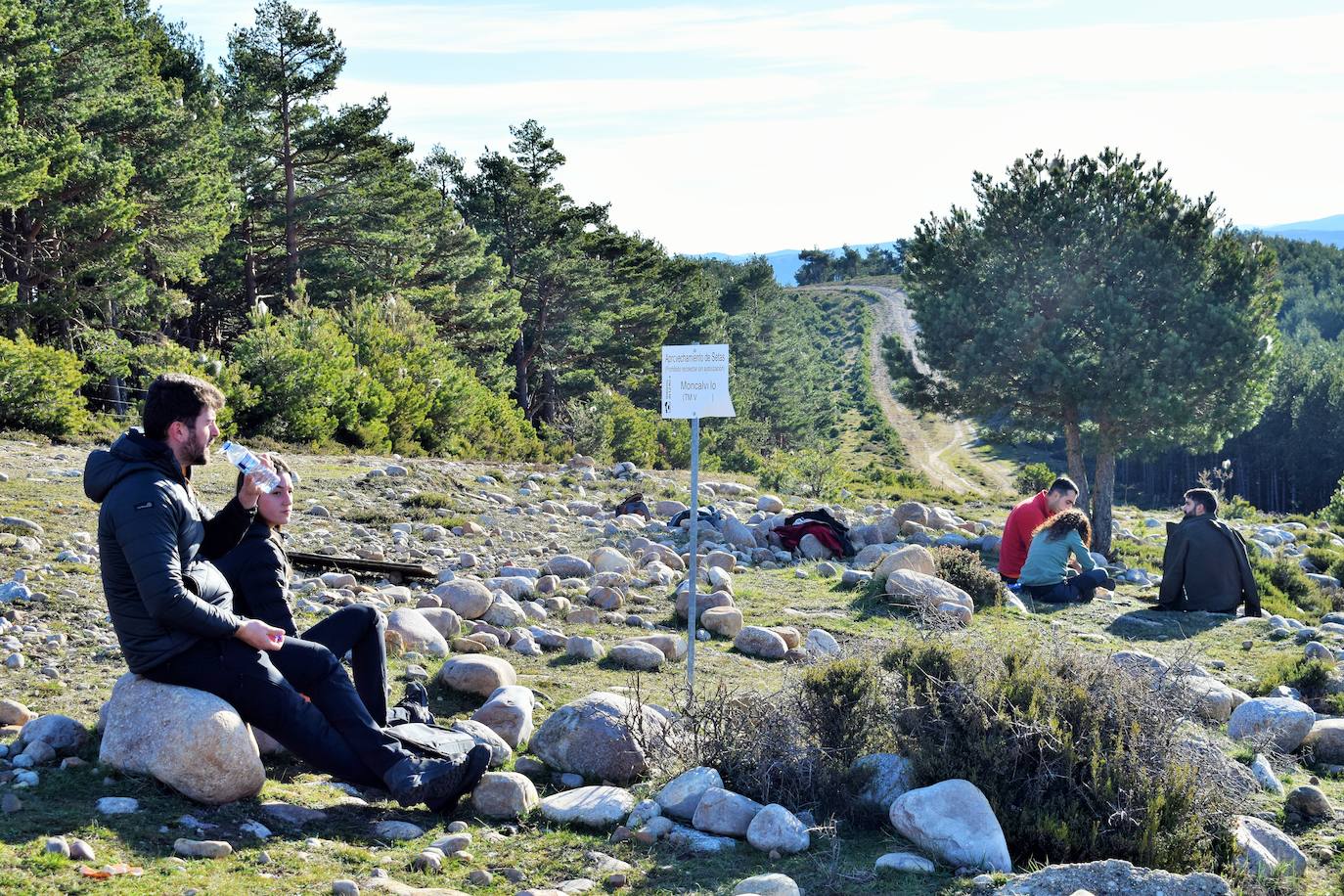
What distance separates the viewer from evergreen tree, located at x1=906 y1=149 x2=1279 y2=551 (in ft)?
71.9

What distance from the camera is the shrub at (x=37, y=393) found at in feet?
53.7

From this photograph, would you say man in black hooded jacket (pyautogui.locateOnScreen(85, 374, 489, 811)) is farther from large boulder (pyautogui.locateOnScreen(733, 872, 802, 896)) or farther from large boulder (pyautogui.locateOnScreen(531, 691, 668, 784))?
large boulder (pyautogui.locateOnScreen(733, 872, 802, 896))

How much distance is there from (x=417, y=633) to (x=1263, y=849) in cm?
520

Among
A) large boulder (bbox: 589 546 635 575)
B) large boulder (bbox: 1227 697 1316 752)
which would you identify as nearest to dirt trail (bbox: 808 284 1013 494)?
large boulder (bbox: 589 546 635 575)

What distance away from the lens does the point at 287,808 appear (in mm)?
4965

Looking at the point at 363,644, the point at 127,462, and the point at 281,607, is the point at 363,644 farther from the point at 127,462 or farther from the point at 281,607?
the point at 127,462

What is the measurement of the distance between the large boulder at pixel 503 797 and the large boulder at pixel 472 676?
162 cm

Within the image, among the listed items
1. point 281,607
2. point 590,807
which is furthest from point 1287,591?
point 281,607

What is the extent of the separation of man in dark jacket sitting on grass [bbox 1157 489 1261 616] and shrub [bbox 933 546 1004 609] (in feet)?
6.09

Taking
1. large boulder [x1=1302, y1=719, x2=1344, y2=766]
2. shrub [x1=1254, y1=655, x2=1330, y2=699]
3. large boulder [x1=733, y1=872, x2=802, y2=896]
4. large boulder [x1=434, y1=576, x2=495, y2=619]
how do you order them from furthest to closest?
large boulder [x1=434, y1=576, x2=495, y2=619], shrub [x1=1254, y1=655, x2=1330, y2=699], large boulder [x1=1302, y1=719, x2=1344, y2=766], large boulder [x1=733, y1=872, x2=802, y2=896]

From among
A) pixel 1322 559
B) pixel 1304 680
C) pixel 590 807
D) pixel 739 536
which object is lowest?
pixel 1322 559

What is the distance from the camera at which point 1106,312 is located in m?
22.2

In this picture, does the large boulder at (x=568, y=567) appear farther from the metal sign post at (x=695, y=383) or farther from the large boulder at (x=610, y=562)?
the metal sign post at (x=695, y=383)

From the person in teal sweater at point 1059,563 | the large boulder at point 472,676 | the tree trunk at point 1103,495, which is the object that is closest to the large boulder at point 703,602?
the large boulder at point 472,676
